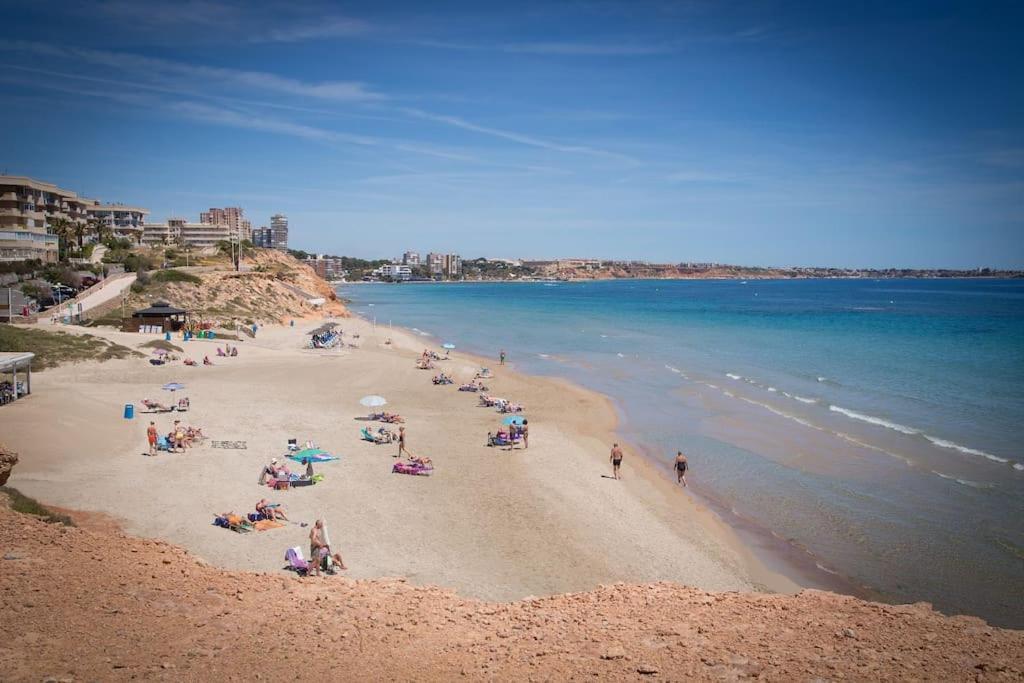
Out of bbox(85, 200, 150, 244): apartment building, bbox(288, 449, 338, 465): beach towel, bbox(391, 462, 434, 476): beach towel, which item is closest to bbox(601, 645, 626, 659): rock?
bbox(391, 462, 434, 476): beach towel

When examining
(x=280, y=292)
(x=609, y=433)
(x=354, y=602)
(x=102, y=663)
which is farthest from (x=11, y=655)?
(x=280, y=292)

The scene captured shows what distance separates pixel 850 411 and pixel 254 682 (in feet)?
94.4

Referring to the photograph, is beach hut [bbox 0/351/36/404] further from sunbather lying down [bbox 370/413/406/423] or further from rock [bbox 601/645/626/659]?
rock [bbox 601/645/626/659]

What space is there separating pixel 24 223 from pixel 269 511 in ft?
189

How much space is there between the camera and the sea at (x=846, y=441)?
46.3 ft

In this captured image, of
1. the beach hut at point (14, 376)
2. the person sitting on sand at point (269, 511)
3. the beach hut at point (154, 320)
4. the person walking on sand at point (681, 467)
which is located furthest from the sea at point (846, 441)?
the beach hut at point (14, 376)

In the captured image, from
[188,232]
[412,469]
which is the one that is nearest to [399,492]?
[412,469]

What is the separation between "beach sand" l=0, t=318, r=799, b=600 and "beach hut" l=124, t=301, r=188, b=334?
11.6 m

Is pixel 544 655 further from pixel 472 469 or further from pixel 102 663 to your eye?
pixel 472 469

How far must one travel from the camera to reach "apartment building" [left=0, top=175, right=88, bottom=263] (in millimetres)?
52156

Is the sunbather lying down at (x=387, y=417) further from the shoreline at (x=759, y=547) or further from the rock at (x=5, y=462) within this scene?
the rock at (x=5, y=462)

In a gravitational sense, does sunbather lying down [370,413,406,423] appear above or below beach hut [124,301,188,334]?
below

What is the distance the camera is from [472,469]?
1891 centimetres

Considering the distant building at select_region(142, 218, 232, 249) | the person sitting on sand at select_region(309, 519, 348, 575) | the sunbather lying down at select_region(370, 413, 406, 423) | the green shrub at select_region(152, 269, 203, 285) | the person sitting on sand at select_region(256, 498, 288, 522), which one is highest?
the distant building at select_region(142, 218, 232, 249)
